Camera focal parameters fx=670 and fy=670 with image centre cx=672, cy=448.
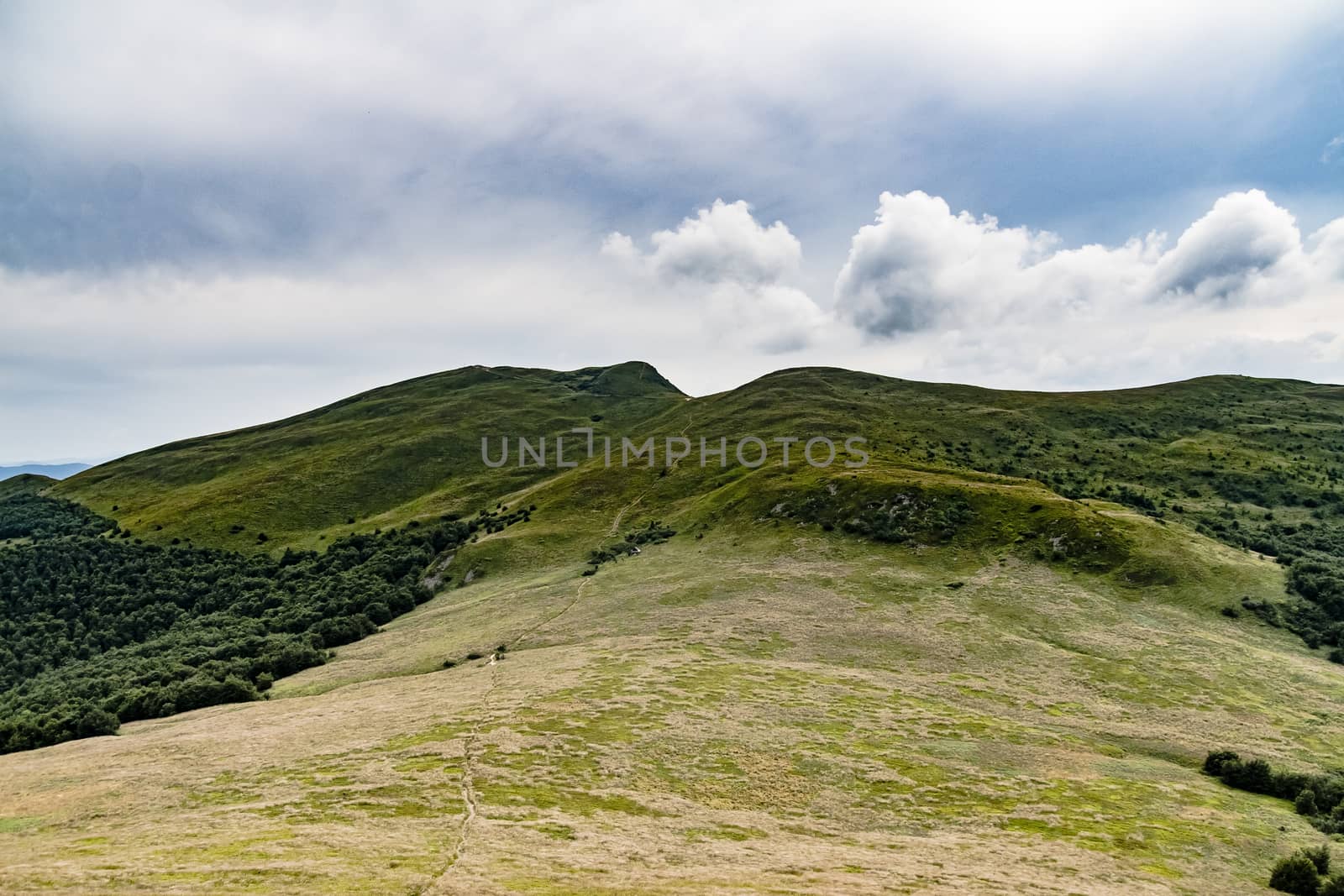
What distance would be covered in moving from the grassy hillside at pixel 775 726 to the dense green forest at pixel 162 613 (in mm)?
5537

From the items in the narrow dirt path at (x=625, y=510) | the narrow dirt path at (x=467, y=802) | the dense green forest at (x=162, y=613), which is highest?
the narrow dirt path at (x=625, y=510)

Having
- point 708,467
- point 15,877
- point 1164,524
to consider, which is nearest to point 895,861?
point 15,877

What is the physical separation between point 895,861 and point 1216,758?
82.6ft

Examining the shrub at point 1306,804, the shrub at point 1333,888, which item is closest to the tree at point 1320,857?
the shrub at point 1333,888

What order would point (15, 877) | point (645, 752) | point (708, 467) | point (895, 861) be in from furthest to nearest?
point (708, 467), point (645, 752), point (895, 861), point (15, 877)

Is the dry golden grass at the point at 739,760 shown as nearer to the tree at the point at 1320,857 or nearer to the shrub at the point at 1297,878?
the shrub at the point at 1297,878

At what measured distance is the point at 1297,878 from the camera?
25.0 m

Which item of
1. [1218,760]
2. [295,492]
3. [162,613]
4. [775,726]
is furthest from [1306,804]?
[295,492]

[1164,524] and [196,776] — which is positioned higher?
[1164,524]

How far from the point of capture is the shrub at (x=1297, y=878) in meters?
24.8

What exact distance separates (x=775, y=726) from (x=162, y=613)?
11081 cm

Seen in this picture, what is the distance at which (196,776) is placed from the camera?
1297 inches

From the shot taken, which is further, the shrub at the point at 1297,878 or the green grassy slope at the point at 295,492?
the green grassy slope at the point at 295,492

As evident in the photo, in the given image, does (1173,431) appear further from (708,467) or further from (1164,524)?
(708,467)
